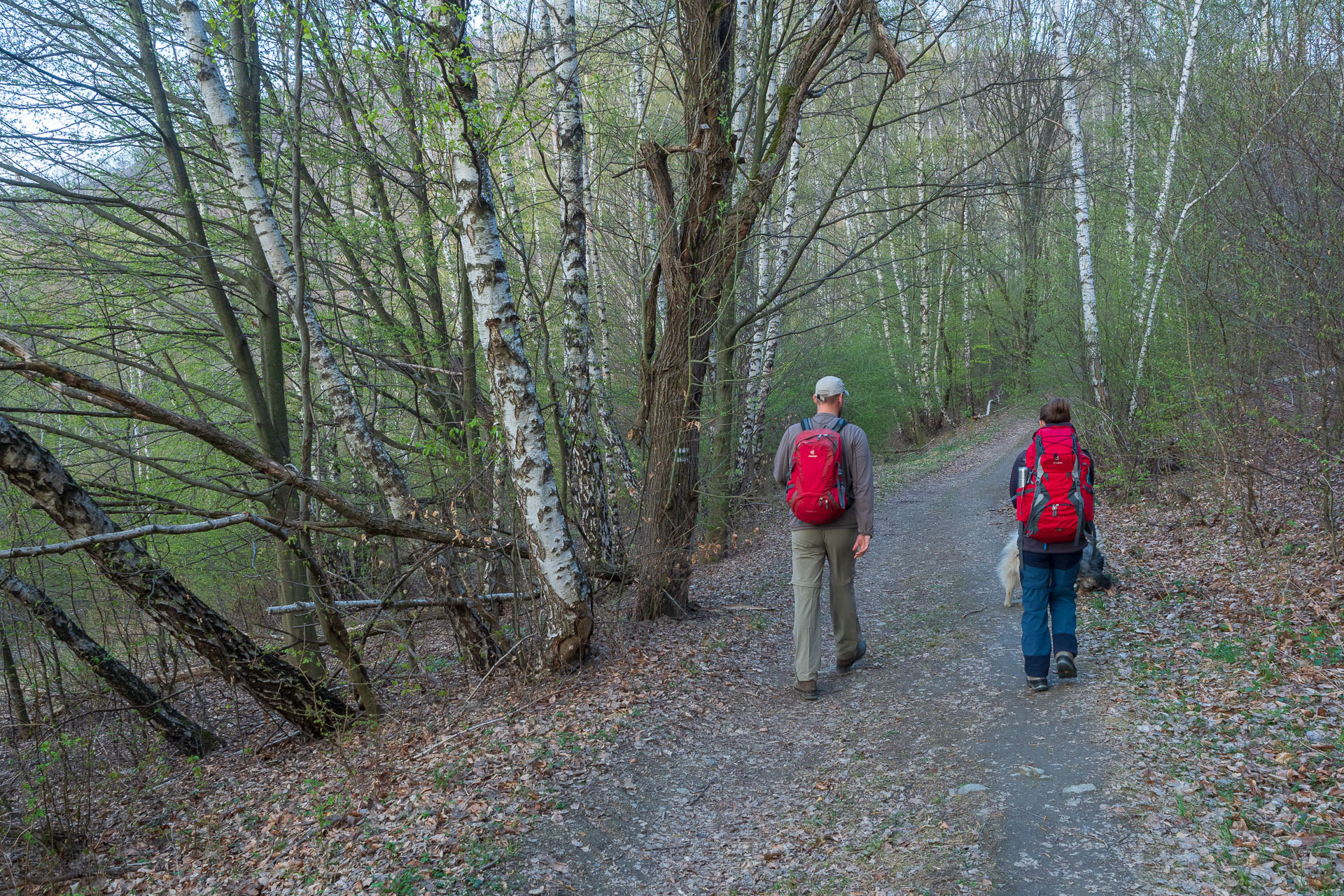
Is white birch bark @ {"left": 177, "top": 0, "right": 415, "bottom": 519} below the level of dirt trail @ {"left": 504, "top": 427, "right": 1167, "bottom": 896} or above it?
above

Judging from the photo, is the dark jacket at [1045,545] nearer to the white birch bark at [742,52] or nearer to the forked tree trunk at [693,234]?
the forked tree trunk at [693,234]

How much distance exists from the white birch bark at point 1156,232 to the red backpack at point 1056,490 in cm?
568

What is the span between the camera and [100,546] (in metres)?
5.41

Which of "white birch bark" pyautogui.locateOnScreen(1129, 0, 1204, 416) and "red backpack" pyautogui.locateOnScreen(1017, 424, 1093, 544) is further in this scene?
"white birch bark" pyautogui.locateOnScreen(1129, 0, 1204, 416)

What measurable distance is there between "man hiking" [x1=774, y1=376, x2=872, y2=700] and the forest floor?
59 centimetres

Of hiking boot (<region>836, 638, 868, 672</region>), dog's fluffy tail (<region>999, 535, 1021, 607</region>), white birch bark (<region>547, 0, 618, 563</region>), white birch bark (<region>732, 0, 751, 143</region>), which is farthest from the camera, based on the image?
white birch bark (<region>732, 0, 751, 143</region>)

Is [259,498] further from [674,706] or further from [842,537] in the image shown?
[842,537]

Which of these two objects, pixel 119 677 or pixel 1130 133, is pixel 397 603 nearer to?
pixel 119 677

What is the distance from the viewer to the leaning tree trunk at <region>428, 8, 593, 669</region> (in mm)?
5574

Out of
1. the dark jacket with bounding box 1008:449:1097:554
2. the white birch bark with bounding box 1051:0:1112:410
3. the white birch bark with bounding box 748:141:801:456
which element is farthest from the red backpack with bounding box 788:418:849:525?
the white birch bark with bounding box 1051:0:1112:410

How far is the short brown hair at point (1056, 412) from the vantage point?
5.25m

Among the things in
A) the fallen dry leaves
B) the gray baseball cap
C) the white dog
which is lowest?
the fallen dry leaves

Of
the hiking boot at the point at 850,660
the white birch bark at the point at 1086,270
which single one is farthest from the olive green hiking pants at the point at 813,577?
the white birch bark at the point at 1086,270

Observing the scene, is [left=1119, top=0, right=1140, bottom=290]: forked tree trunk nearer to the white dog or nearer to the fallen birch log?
the white dog
